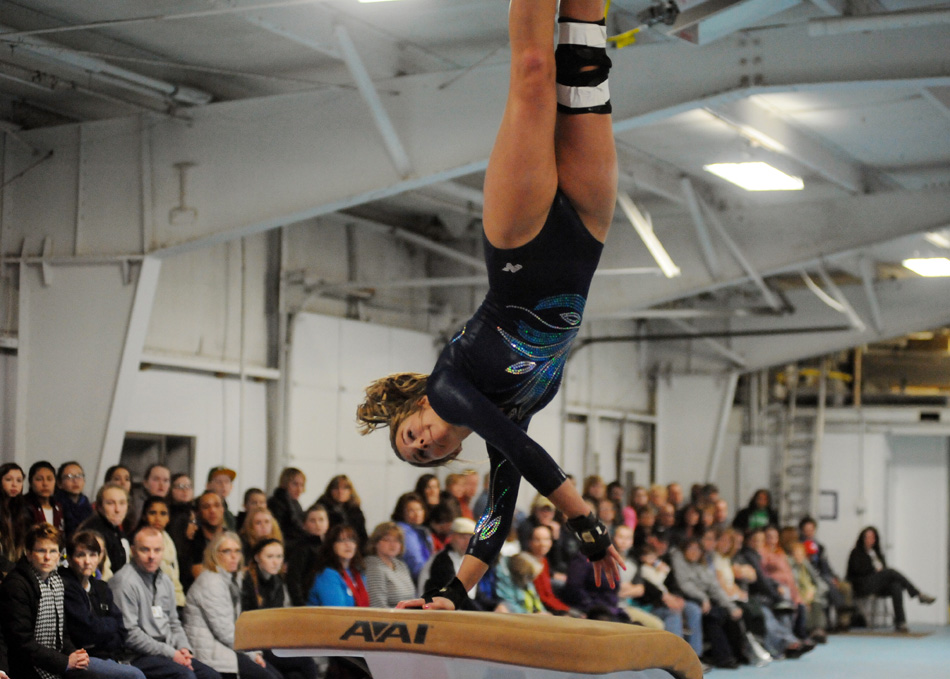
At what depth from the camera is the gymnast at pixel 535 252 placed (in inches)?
120

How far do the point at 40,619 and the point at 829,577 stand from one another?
11957mm

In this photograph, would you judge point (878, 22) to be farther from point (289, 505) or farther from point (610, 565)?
point (289, 505)

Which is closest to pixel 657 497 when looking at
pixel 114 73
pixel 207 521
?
pixel 207 521

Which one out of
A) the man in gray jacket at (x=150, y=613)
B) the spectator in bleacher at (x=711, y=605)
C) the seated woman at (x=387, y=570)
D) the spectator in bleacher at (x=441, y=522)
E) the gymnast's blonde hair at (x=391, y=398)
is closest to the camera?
the gymnast's blonde hair at (x=391, y=398)

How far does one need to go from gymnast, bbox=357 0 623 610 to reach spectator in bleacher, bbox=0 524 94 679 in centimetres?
329

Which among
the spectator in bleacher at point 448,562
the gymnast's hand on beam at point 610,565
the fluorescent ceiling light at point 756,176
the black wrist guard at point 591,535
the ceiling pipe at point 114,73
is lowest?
the spectator in bleacher at point 448,562

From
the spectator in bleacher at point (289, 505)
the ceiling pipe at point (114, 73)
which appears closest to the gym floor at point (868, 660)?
the spectator in bleacher at point (289, 505)

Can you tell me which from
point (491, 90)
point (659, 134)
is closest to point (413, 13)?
point (491, 90)

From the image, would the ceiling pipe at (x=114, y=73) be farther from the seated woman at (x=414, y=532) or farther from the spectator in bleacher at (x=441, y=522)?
the spectator in bleacher at (x=441, y=522)

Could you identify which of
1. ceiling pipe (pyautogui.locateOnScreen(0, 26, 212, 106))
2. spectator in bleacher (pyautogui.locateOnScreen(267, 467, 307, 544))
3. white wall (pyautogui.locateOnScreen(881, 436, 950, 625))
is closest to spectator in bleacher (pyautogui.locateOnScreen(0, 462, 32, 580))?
spectator in bleacher (pyautogui.locateOnScreen(267, 467, 307, 544))

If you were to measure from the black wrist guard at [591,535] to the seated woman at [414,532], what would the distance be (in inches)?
215

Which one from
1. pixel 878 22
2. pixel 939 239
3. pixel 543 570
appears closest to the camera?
pixel 878 22

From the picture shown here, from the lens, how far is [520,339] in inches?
126

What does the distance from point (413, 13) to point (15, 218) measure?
3848 millimetres
